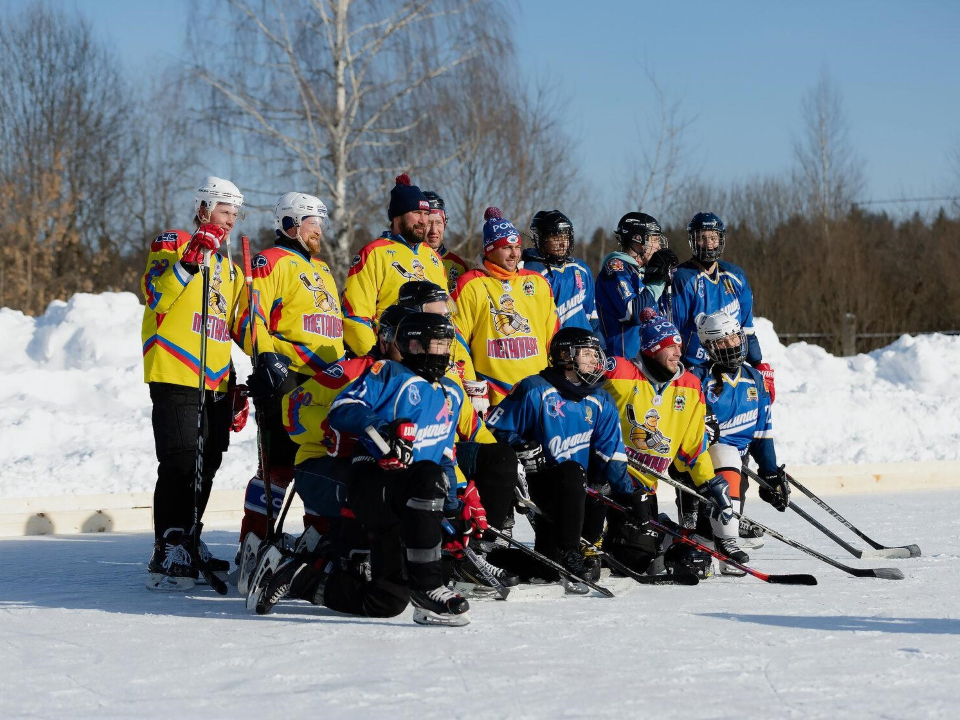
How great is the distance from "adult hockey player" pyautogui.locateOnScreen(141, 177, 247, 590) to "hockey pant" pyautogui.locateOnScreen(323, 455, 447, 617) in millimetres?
946

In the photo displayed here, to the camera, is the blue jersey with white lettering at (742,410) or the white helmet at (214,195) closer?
the white helmet at (214,195)

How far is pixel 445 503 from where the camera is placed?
164 inches

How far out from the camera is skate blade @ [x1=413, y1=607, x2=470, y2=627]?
150 inches

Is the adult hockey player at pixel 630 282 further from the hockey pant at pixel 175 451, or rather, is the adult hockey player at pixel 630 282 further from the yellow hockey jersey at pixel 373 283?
the hockey pant at pixel 175 451

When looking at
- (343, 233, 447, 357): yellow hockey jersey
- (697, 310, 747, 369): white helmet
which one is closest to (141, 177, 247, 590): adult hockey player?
(343, 233, 447, 357): yellow hockey jersey

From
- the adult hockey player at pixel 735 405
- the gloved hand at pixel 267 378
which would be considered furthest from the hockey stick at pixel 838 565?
the gloved hand at pixel 267 378

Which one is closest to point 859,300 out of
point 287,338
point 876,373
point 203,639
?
point 876,373

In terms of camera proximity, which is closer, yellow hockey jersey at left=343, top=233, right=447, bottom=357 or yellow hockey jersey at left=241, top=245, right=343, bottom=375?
yellow hockey jersey at left=241, top=245, right=343, bottom=375

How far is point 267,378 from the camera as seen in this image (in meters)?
4.52

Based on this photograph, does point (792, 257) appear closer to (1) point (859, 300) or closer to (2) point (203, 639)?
(1) point (859, 300)

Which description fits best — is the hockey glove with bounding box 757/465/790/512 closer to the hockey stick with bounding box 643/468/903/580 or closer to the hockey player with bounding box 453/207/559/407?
the hockey stick with bounding box 643/468/903/580

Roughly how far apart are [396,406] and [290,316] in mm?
1120

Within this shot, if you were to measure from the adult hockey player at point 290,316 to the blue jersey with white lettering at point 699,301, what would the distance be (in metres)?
1.80

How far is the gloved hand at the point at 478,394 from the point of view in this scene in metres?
4.94
